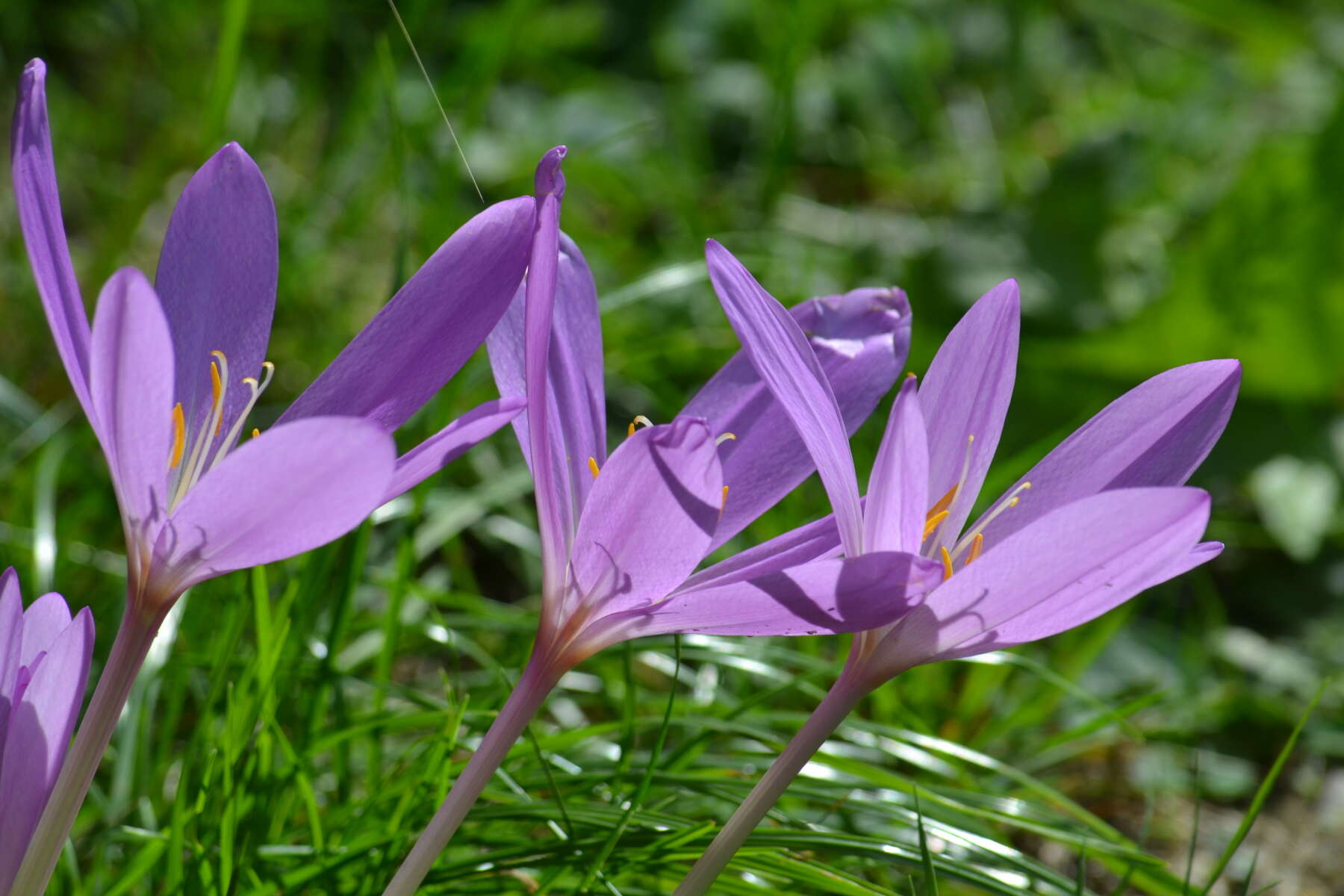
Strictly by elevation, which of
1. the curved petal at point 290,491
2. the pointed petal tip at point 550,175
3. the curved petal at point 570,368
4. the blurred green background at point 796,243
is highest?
the blurred green background at point 796,243

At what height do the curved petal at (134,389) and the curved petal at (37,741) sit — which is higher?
the curved petal at (134,389)

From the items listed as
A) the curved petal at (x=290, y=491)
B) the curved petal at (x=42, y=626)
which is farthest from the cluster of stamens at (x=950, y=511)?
the curved petal at (x=42, y=626)

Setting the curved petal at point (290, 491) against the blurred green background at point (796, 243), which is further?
the blurred green background at point (796, 243)

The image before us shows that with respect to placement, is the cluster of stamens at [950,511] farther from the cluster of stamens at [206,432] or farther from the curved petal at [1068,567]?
the cluster of stamens at [206,432]

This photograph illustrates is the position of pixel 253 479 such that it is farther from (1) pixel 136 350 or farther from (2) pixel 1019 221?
(2) pixel 1019 221

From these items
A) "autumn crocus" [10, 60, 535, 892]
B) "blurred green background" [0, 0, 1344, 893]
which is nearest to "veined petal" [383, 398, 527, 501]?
"autumn crocus" [10, 60, 535, 892]

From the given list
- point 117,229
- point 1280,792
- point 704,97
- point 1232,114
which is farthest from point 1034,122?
point 117,229

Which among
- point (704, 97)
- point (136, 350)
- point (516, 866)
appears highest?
point (704, 97)
